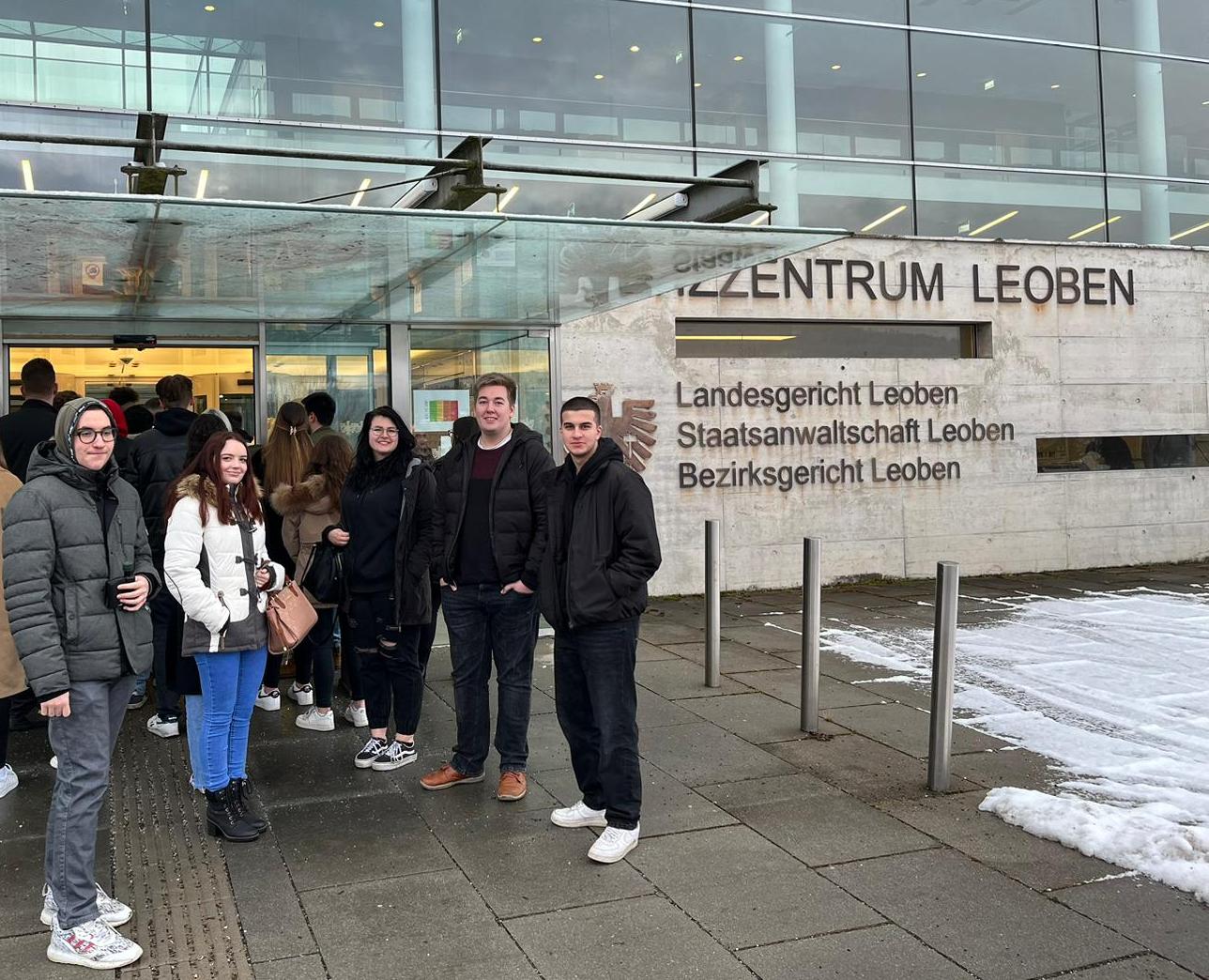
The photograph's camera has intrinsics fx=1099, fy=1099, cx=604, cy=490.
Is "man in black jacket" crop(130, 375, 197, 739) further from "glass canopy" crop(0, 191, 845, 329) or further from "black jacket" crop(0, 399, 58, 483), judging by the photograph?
"glass canopy" crop(0, 191, 845, 329)

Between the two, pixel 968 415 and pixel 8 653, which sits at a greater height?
pixel 968 415

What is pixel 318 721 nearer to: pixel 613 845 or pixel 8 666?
pixel 8 666

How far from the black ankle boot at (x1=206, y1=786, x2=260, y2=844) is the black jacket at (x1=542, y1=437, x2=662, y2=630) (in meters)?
1.55

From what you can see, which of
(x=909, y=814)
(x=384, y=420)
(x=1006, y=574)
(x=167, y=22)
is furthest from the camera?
(x=1006, y=574)

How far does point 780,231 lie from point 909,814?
323 cm

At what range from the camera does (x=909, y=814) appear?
4875 millimetres

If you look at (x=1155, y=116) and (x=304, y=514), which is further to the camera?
(x=1155, y=116)

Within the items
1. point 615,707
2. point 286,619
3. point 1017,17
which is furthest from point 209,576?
point 1017,17

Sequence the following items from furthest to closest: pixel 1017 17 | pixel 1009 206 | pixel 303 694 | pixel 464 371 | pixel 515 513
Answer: pixel 1017 17
pixel 1009 206
pixel 464 371
pixel 303 694
pixel 515 513

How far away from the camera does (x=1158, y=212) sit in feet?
43.5

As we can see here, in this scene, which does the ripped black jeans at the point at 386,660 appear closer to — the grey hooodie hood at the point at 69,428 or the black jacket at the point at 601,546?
the black jacket at the point at 601,546

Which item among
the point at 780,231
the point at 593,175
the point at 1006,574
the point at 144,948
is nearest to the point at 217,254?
the point at 593,175

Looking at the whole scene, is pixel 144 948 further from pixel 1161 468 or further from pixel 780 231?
pixel 1161 468

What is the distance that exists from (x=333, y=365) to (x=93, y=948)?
6.09m
